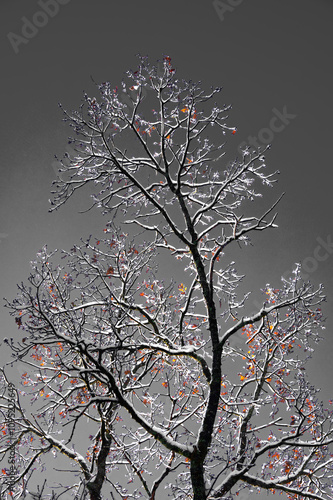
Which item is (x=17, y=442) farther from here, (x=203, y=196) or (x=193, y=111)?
(x=193, y=111)

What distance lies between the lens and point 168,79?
8789 millimetres

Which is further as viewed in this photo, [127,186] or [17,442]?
[17,442]

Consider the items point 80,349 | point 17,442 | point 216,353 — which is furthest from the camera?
point 17,442

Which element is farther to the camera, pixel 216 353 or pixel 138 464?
pixel 138 464

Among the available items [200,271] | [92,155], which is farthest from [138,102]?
[200,271]

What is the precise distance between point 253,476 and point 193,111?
8.23m

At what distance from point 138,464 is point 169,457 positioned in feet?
2.56

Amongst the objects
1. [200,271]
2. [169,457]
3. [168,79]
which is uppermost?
[168,79]

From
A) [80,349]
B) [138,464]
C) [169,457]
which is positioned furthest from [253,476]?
[80,349]

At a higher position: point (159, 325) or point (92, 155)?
point (92, 155)

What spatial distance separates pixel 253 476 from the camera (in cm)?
952

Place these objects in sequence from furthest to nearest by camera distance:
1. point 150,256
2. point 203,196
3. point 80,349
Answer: point 150,256, point 203,196, point 80,349

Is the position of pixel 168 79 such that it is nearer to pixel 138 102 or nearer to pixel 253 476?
pixel 138 102

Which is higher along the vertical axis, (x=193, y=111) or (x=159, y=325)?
(x=193, y=111)
